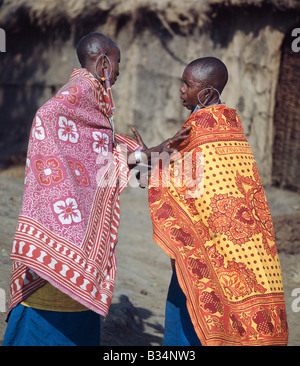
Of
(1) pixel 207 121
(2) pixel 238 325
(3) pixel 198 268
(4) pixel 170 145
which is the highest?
(1) pixel 207 121

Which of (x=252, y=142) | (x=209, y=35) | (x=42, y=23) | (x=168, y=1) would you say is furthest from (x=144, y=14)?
(x=252, y=142)

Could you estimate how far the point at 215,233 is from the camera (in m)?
3.43

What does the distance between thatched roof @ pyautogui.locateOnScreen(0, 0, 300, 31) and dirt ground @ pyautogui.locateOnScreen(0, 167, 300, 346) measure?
2.83 m

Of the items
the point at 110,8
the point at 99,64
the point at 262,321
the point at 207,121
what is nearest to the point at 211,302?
the point at 262,321

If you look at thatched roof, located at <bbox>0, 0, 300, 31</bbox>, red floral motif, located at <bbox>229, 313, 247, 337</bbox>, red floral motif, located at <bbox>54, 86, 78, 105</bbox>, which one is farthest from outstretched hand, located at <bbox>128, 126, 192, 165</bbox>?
thatched roof, located at <bbox>0, 0, 300, 31</bbox>

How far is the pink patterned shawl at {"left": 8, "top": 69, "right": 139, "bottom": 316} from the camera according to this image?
9.99 ft

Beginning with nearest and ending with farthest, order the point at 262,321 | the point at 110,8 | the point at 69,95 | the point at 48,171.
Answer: the point at 48,171 < the point at 69,95 < the point at 262,321 < the point at 110,8

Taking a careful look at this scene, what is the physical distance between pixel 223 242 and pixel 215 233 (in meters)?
0.07

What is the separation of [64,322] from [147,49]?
669 cm

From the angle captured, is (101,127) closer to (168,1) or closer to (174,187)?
(174,187)

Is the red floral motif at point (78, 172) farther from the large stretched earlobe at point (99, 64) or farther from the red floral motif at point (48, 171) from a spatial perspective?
the large stretched earlobe at point (99, 64)

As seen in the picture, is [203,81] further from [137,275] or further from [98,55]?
[137,275]

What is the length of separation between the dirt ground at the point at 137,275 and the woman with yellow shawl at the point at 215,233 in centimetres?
121

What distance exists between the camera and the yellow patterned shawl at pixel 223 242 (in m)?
3.36
